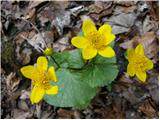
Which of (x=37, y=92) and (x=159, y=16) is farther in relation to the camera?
(x=159, y=16)

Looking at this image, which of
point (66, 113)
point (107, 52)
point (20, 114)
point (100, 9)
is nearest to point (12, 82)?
point (20, 114)

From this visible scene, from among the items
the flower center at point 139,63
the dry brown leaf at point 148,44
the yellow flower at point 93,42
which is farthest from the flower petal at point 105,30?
the dry brown leaf at point 148,44

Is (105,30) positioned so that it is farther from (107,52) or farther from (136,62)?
(136,62)

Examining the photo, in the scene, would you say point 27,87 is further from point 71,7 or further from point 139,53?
point 139,53

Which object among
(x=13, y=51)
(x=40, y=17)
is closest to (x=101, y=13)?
(x=40, y=17)

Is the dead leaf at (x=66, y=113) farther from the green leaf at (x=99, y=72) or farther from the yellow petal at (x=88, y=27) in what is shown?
the yellow petal at (x=88, y=27)

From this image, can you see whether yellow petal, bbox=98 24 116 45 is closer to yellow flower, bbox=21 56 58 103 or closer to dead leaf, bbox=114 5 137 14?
yellow flower, bbox=21 56 58 103

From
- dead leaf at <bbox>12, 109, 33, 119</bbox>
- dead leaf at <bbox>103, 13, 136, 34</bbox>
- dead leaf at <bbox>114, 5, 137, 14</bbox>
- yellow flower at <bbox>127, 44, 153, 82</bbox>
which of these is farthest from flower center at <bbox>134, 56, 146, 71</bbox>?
dead leaf at <bbox>12, 109, 33, 119</bbox>
